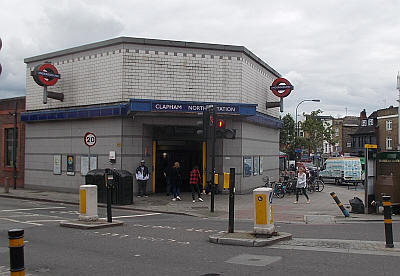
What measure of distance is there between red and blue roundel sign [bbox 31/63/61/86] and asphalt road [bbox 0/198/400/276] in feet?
35.7

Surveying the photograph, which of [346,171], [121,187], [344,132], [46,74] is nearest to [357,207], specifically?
[121,187]

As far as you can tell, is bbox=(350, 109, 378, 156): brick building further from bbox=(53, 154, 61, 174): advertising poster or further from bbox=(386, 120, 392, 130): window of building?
bbox=(53, 154, 61, 174): advertising poster

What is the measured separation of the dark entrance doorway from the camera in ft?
75.5

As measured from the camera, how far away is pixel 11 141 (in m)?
28.1

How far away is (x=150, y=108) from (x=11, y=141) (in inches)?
505

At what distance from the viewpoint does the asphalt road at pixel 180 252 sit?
7594mm

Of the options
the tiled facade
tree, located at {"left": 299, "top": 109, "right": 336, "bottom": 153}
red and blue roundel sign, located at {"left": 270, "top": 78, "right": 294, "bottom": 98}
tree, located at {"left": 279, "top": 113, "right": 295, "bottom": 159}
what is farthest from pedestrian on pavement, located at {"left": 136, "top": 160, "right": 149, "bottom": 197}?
tree, located at {"left": 279, "top": 113, "right": 295, "bottom": 159}

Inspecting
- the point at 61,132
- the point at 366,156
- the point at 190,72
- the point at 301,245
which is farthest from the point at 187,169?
the point at 301,245

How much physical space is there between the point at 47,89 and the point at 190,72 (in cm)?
846

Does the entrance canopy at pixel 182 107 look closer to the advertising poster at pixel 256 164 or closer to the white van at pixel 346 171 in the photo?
the advertising poster at pixel 256 164

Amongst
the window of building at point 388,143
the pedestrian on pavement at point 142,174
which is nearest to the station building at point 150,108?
the pedestrian on pavement at point 142,174

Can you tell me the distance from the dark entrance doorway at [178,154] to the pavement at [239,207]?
1.83 m

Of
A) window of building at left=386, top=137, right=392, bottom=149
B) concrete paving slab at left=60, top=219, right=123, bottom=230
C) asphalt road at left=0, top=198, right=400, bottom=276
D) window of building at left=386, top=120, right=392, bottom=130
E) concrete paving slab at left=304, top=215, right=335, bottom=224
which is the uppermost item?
→ window of building at left=386, top=120, right=392, bottom=130

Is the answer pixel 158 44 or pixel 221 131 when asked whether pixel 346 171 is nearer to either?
pixel 158 44
